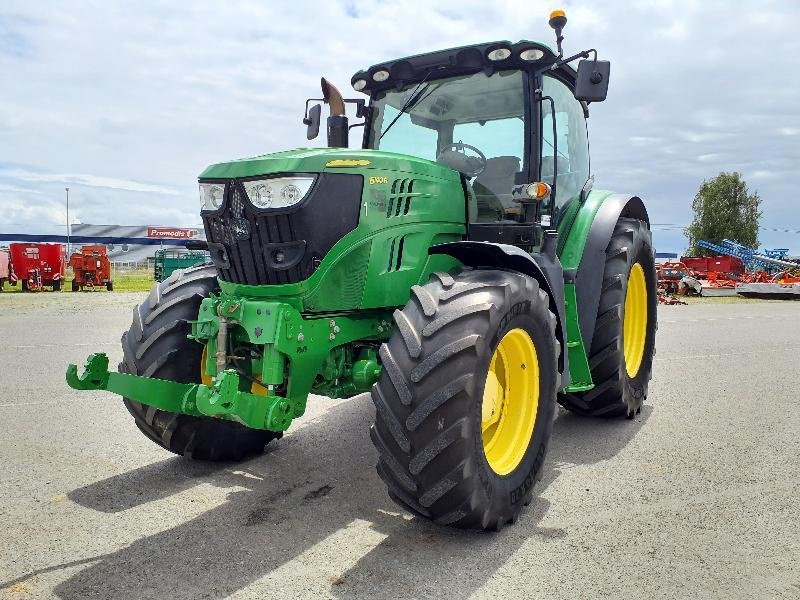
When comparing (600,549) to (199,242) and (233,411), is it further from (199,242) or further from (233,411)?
(199,242)

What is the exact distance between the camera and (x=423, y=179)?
3.92 m

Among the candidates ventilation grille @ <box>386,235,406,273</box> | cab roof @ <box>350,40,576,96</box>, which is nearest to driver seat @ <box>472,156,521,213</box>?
cab roof @ <box>350,40,576,96</box>

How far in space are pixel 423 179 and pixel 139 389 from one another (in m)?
1.87

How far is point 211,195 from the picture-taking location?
367 cm

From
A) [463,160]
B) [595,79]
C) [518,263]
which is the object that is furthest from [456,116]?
[518,263]

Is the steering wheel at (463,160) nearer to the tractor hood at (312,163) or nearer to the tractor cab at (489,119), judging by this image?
the tractor cab at (489,119)

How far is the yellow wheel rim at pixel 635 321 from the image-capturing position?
603 cm

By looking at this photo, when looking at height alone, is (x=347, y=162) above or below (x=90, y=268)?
above

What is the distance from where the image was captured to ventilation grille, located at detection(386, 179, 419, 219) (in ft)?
12.2

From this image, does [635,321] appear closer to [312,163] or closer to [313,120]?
[313,120]

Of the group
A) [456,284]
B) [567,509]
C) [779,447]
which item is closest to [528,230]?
[456,284]

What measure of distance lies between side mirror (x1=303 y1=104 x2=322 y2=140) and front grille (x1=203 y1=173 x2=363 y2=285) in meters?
1.81

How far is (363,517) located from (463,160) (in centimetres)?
239

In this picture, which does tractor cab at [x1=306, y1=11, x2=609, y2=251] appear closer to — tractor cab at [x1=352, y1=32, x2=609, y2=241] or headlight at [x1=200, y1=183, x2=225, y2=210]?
tractor cab at [x1=352, y1=32, x2=609, y2=241]
